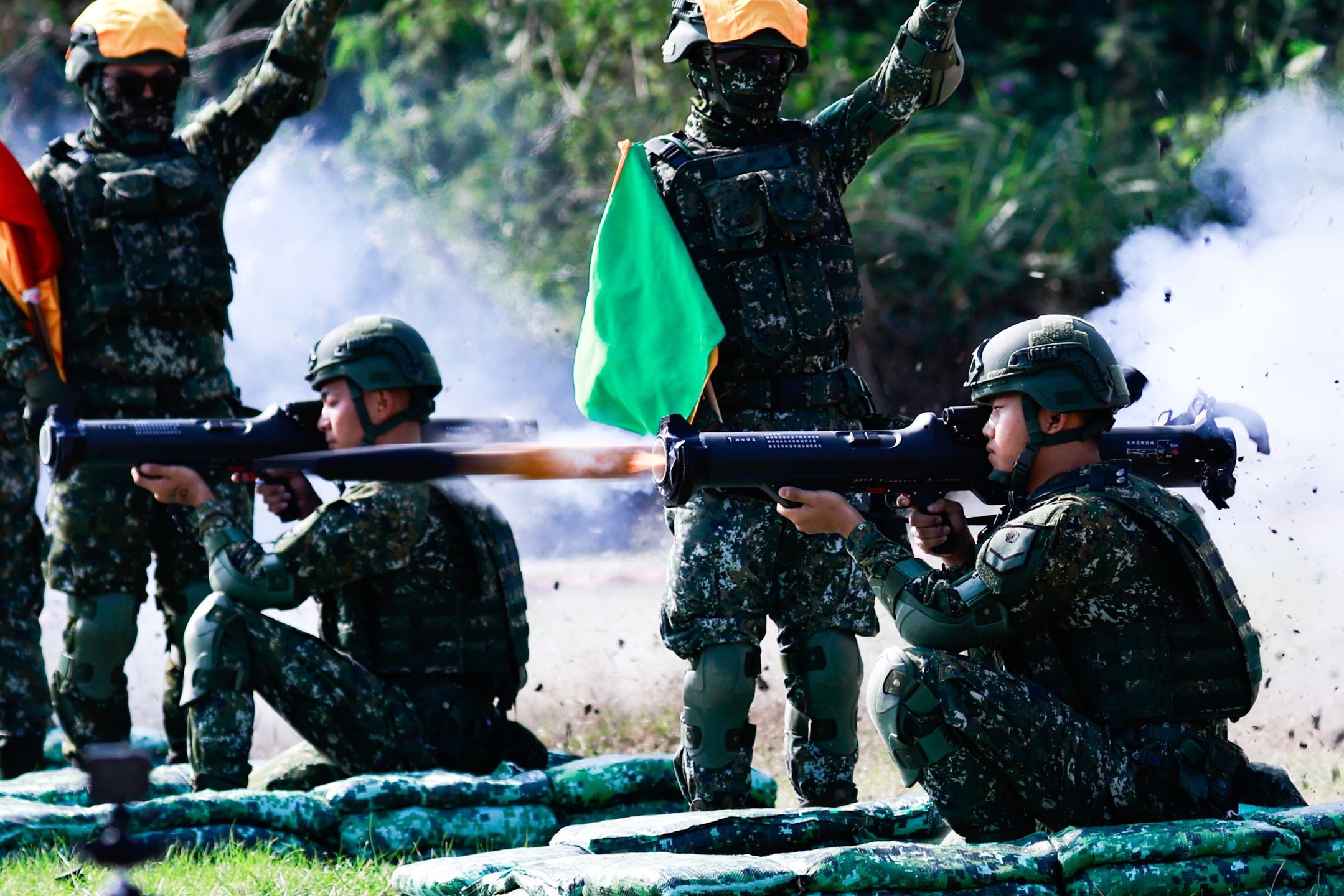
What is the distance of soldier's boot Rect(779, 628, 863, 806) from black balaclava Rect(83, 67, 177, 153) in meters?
3.24

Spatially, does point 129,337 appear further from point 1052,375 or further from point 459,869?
point 1052,375

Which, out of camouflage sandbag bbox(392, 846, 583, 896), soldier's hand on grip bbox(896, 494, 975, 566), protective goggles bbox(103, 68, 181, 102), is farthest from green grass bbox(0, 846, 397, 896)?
protective goggles bbox(103, 68, 181, 102)

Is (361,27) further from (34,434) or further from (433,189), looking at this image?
(34,434)

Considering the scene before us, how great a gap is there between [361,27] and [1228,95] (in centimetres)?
660

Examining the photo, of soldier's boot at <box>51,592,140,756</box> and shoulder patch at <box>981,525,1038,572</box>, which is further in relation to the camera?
soldier's boot at <box>51,592,140,756</box>

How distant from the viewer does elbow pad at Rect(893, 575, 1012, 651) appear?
15.5ft

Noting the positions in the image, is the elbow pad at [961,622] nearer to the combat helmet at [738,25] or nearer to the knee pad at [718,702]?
the knee pad at [718,702]

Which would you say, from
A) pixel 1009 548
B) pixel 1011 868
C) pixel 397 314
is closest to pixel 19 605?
pixel 1009 548

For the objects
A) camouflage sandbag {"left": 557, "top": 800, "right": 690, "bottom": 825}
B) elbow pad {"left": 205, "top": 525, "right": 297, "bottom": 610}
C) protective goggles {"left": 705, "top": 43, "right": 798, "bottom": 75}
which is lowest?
camouflage sandbag {"left": 557, "top": 800, "right": 690, "bottom": 825}

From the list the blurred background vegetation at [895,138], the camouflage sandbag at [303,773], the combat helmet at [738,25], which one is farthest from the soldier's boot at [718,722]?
the blurred background vegetation at [895,138]

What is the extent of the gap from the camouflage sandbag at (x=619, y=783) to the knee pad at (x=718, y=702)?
13.3 inches

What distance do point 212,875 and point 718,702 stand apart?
4.95 feet

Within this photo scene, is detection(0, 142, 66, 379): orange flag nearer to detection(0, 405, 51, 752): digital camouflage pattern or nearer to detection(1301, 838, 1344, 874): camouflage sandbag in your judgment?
detection(0, 405, 51, 752): digital camouflage pattern

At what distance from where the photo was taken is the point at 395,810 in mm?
5953
